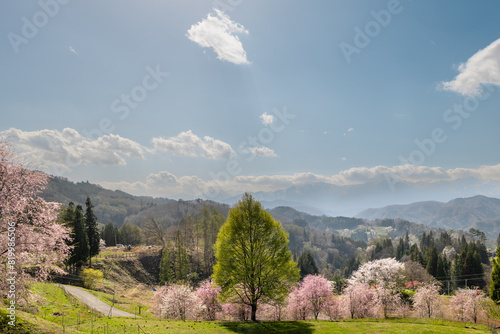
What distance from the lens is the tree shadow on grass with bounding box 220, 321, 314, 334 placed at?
23703 mm

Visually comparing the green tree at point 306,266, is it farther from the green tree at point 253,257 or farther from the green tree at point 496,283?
the green tree at point 253,257

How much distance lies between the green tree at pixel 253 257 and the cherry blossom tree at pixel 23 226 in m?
16.3

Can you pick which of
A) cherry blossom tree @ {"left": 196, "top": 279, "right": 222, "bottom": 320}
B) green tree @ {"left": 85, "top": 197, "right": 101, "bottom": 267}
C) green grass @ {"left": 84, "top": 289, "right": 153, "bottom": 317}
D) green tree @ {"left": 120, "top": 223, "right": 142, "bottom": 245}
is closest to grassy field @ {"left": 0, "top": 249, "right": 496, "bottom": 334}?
cherry blossom tree @ {"left": 196, "top": 279, "right": 222, "bottom": 320}

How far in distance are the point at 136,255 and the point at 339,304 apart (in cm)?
7382

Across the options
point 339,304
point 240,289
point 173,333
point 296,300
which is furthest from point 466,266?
point 173,333

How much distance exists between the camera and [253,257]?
28094 millimetres

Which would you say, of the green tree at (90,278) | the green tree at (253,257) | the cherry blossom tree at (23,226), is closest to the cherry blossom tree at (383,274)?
the green tree at (253,257)

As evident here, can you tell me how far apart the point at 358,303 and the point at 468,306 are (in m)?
15.0

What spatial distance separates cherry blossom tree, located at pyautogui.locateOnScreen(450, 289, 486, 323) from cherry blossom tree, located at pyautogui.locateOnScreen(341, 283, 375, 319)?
11738mm

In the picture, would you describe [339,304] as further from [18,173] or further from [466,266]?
[466,266]

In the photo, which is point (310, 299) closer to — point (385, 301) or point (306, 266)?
point (385, 301)

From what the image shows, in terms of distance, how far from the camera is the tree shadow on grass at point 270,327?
23703mm

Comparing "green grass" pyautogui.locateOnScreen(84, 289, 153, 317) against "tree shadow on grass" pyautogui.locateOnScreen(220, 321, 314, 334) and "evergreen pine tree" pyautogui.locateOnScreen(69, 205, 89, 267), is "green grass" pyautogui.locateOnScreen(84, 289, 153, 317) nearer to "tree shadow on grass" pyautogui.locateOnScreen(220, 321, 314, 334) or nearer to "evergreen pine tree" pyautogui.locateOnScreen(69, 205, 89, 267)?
"evergreen pine tree" pyautogui.locateOnScreen(69, 205, 89, 267)

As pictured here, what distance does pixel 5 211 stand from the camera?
13.3 m
